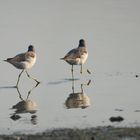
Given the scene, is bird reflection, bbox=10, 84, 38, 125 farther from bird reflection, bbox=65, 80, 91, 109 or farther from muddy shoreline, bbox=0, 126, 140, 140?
muddy shoreline, bbox=0, 126, 140, 140

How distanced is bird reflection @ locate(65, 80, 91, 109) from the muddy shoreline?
8.66 ft

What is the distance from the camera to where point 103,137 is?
37.8 feet

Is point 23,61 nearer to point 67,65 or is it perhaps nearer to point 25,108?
point 67,65

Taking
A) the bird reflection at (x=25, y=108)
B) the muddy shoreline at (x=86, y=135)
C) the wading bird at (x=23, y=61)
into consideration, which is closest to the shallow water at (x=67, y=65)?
the bird reflection at (x=25, y=108)

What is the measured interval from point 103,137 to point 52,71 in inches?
326

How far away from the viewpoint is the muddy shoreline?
1153 cm

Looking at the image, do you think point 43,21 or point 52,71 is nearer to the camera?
point 52,71

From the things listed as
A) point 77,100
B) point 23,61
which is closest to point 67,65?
point 23,61

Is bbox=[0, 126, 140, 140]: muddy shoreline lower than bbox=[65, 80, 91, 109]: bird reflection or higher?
lower

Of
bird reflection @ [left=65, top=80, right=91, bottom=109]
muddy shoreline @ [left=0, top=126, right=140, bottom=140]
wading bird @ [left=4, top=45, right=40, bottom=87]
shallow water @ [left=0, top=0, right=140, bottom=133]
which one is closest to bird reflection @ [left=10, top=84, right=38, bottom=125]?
shallow water @ [left=0, top=0, right=140, bottom=133]

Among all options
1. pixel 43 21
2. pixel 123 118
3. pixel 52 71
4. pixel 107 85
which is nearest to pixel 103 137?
pixel 123 118

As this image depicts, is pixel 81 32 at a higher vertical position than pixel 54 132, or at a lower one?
higher

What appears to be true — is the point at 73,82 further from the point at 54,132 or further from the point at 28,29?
the point at 28,29

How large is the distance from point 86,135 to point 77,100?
398 centimetres
